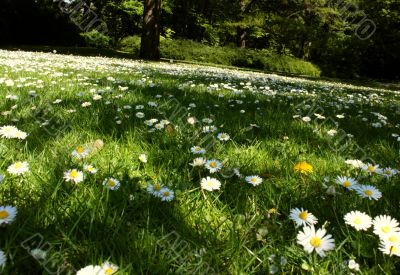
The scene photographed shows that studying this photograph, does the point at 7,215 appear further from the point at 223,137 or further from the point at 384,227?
the point at 223,137

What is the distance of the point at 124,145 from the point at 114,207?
1019 mm

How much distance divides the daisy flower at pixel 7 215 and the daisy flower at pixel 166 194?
2.23ft

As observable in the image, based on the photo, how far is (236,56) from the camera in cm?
3130

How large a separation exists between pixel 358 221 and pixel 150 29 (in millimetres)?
20279

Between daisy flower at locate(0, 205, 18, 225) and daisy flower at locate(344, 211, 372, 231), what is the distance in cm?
142

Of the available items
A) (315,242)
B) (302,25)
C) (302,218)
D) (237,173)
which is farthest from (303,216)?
(302,25)

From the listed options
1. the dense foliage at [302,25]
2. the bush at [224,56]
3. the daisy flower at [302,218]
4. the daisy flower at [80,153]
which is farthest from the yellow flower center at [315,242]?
the dense foliage at [302,25]

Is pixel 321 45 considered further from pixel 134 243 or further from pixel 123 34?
pixel 134 243

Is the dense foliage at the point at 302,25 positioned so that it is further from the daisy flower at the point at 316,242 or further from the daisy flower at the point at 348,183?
the daisy flower at the point at 316,242

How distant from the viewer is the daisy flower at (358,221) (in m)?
1.48

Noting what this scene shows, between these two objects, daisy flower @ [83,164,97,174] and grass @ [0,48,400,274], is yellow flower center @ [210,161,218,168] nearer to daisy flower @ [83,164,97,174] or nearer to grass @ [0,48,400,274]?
grass @ [0,48,400,274]

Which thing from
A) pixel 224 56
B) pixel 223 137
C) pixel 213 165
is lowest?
pixel 224 56

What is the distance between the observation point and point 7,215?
4.56 ft

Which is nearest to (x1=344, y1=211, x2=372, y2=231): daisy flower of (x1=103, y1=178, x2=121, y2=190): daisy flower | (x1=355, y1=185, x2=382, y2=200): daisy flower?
(x1=355, y1=185, x2=382, y2=200): daisy flower
